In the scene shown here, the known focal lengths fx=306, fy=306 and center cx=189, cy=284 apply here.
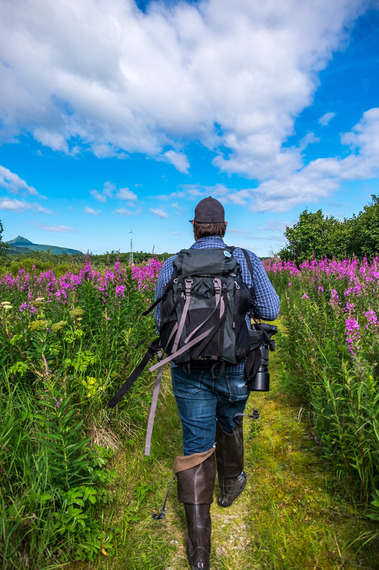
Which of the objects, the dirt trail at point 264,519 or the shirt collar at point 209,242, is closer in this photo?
the dirt trail at point 264,519

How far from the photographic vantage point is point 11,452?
224 cm

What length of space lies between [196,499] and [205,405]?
24.9 inches

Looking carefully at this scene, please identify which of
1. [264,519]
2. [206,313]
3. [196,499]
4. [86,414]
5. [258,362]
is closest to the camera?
[206,313]

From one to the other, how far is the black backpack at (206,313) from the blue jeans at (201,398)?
13 centimetres

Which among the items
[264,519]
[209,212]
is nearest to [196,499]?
[264,519]

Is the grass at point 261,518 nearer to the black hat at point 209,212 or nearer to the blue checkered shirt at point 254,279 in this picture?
the blue checkered shirt at point 254,279

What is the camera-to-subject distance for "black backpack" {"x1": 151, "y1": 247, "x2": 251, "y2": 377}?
196cm

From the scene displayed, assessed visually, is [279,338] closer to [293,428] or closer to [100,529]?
[293,428]

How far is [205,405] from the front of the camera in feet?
7.07

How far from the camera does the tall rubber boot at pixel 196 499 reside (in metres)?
2.09

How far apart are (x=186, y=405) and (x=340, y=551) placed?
1383 mm

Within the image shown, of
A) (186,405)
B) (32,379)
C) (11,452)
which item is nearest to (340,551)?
(186,405)

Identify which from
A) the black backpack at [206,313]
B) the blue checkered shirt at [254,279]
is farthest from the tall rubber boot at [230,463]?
the black backpack at [206,313]

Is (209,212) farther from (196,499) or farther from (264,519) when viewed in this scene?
(264,519)
